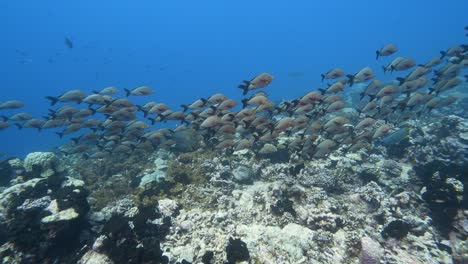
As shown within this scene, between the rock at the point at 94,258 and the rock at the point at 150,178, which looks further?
the rock at the point at 150,178

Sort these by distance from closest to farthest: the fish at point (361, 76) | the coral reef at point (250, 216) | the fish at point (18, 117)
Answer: the coral reef at point (250, 216) < the fish at point (361, 76) < the fish at point (18, 117)

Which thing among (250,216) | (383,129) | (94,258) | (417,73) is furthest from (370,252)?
(417,73)

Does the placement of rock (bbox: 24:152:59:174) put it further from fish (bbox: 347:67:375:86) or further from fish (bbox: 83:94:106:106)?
fish (bbox: 347:67:375:86)

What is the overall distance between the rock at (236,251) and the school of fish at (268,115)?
3810 mm

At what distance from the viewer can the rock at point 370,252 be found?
6484 mm

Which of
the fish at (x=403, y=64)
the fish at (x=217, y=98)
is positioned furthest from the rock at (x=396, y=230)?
the fish at (x=217, y=98)

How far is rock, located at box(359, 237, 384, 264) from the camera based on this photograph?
255 inches

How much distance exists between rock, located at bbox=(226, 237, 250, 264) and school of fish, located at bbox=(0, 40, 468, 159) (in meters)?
3.81

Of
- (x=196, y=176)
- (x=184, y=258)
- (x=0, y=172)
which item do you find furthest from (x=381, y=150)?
(x=0, y=172)

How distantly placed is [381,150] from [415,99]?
2.84m

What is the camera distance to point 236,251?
21.6 feet

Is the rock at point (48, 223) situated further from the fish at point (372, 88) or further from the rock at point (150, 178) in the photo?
the fish at point (372, 88)

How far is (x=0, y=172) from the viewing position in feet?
45.8

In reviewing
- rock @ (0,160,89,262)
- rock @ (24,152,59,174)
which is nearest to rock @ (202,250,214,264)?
rock @ (0,160,89,262)
